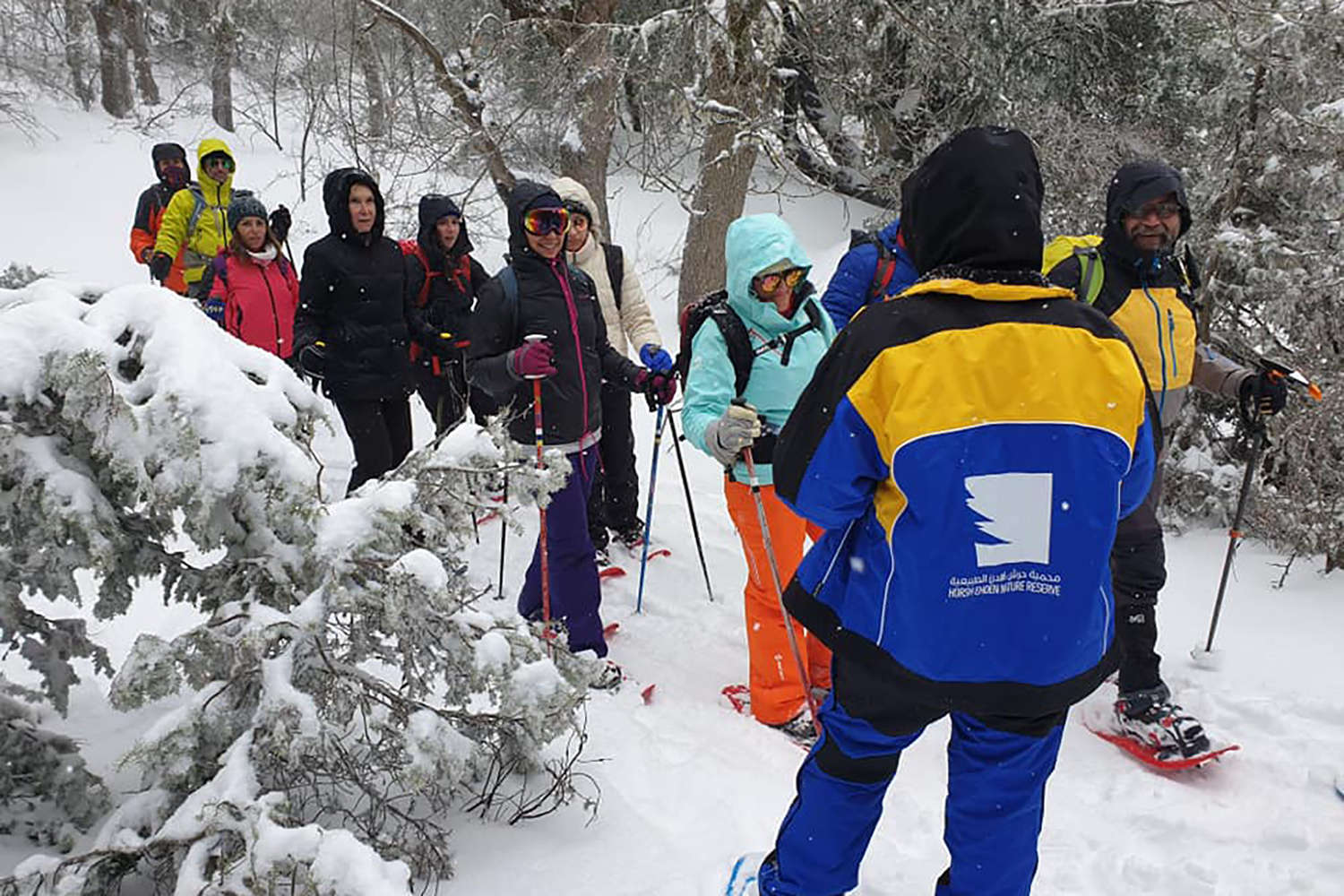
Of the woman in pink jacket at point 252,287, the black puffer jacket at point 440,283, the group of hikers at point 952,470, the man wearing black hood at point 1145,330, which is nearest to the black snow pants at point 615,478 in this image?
the black puffer jacket at point 440,283

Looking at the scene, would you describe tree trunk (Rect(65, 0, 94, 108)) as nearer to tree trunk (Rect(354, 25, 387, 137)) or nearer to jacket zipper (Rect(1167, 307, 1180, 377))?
tree trunk (Rect(354, 25, 387, 137))

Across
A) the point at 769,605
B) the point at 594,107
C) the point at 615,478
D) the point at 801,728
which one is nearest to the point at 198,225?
the point at 594,107

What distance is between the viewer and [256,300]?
18.5 ft

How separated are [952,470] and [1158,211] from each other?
7.88 feet

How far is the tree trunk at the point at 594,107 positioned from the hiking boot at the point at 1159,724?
5.87 metres

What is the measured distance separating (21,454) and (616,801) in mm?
1941

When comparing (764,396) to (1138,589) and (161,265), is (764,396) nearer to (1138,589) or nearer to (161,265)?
(1138,589)

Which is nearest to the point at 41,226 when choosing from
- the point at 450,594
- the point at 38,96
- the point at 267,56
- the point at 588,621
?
the point at 38,96

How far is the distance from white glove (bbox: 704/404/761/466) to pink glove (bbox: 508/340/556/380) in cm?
77

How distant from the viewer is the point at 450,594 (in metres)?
2.32

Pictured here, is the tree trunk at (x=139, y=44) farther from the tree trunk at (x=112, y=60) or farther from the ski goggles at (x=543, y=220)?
the ski goggles at (x=543, y=220)

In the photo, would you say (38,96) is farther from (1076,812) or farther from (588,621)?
(1076,812)

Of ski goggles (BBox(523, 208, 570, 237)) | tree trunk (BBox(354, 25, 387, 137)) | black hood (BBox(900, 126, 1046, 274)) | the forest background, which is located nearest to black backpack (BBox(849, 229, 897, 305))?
ski goggles (BBox(523, 208, 570, 237))

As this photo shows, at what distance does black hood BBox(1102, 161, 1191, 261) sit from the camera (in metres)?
3.60
